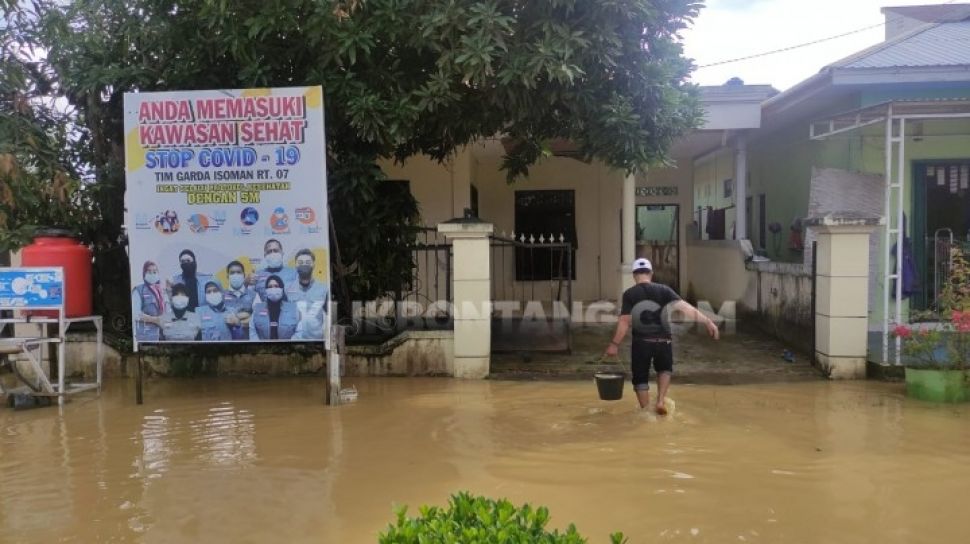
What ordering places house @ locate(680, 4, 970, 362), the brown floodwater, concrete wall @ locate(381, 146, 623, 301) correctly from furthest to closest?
1. concrete wall @ locate(381, 146, 623, 301)
2. house @ locate(680, 4, 970, 362)
3. the brown floodwater

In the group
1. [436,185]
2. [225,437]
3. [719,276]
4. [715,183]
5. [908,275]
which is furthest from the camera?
[715,183]

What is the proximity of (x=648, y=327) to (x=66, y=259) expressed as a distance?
630 centimetres

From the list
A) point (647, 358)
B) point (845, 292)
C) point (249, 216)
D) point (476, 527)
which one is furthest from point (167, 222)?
point (845, 292)

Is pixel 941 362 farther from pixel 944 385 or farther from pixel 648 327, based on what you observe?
pixel 648 327

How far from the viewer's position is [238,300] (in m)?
7.18

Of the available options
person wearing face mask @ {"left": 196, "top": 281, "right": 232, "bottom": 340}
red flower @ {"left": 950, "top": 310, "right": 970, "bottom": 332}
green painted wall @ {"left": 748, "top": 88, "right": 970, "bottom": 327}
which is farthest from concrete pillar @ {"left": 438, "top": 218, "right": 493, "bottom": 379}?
green painted wall @ {"left": 748, "top": 88, "right": 970, "bottom": 327}

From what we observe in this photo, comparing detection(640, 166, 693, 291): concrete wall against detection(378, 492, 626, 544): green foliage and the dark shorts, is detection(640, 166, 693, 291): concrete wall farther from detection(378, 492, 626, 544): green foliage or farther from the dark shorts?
detection(378, 492, 626, 544): green foliage

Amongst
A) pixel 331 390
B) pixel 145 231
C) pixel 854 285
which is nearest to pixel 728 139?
pixel 854 285

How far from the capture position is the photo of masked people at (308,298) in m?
7.11

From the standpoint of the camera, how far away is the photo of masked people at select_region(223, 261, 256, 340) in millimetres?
7156

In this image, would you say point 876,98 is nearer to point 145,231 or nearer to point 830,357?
point 830,357

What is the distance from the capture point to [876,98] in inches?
386

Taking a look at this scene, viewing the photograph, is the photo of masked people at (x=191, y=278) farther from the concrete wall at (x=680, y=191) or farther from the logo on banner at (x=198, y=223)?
the concrete wall at (x=680, y=191)

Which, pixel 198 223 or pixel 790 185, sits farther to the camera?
pixel 790 185
